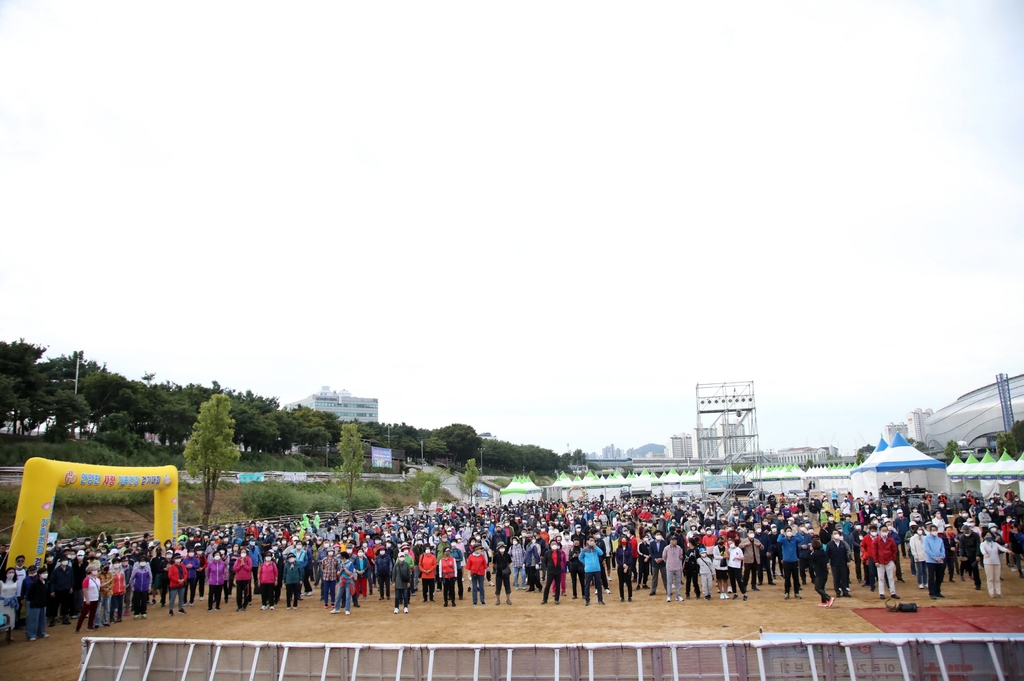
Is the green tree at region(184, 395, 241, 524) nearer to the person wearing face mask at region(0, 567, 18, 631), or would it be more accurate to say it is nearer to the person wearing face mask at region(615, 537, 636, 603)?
the person wearing face mask at region(0, 567, 18, 631)

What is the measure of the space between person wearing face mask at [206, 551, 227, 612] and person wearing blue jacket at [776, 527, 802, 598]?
12435 millimetres

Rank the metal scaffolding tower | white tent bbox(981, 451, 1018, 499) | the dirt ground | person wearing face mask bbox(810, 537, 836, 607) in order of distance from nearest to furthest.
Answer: the dirt ground → person wearing face mask bbox(810, 537, 836, 607) → white tent bbox(981, 451, 1018, 499) → the metal scaffolding tower

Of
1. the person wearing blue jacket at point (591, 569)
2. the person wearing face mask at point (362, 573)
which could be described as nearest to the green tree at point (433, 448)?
the person wearing face mask at point (362, 573)

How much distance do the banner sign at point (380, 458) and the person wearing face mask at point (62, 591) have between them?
61627 millimetres

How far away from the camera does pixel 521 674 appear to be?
21.2 ft

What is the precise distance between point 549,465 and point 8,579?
435 ft

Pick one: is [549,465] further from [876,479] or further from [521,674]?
[521,674]

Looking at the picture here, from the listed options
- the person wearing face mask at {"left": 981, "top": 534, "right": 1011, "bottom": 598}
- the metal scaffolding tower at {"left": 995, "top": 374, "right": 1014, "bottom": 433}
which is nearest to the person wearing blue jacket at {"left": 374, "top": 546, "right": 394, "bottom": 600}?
the person wearing face mask at {"left": 981, "top": 534, "right": 1011, "bottom": 598}

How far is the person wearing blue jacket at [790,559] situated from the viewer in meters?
13.8

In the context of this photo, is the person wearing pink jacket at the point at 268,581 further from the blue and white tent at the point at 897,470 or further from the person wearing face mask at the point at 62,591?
the blue and white tent at the point at 897,470

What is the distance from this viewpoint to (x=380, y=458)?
7744 centimetres

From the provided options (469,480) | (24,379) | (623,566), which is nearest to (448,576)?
(623,566)

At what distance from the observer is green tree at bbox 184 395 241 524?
3238 cm

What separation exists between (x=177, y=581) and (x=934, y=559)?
627 inches
